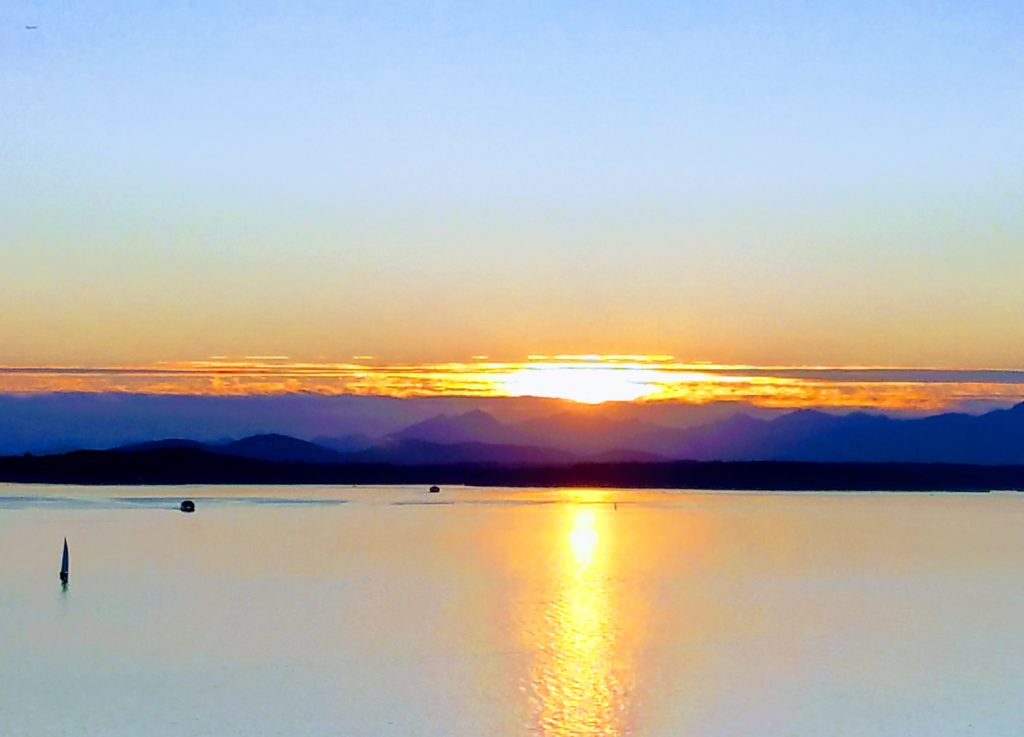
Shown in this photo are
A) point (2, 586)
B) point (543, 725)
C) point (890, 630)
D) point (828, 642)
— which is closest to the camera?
point (543, 725)

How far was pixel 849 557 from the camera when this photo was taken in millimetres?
96062

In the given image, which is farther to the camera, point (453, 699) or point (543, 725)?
point (453, 699)

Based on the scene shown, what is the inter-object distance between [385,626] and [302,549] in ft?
142

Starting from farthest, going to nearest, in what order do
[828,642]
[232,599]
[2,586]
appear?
[2,586], [232,599], [828,642]

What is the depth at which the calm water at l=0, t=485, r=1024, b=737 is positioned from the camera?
3591 cm

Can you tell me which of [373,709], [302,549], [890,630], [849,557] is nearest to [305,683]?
[373,709]

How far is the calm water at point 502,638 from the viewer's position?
3591 cm

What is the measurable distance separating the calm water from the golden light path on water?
5.9 inches

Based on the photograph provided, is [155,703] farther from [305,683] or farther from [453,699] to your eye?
[453,699]

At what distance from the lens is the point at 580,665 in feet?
146

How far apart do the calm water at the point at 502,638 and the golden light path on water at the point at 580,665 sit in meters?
0.15

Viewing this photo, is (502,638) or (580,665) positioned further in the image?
(502,638)

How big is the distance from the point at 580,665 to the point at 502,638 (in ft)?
22.9

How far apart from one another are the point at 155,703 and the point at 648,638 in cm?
2132
